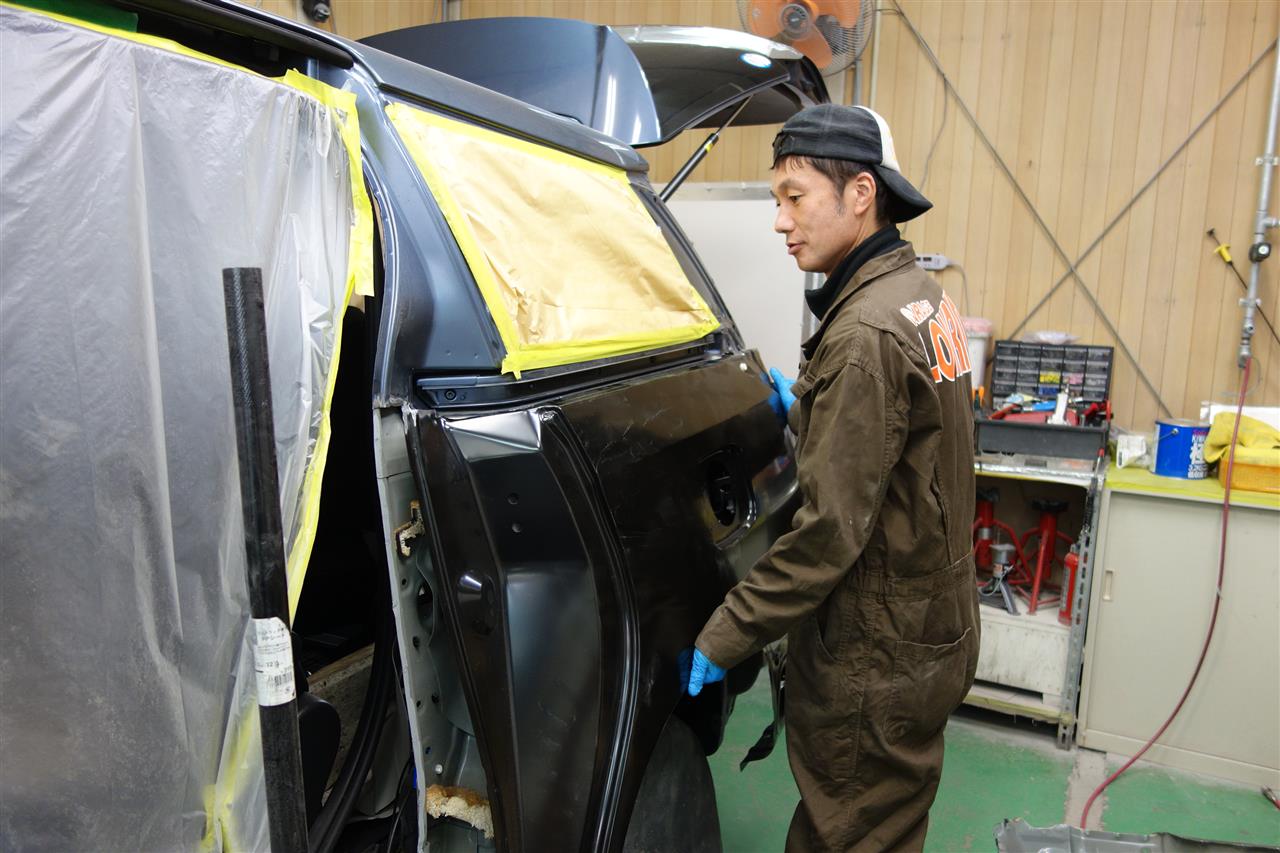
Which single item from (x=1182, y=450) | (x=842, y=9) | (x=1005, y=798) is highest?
(x=842, y=9)

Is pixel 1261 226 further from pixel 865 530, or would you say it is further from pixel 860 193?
pixel 865 530

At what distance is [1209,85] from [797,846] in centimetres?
375

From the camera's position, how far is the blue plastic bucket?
3.25m

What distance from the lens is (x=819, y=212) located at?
1819 millimetres

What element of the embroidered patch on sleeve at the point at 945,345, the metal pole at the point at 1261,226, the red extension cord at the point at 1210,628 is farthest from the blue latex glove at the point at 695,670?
the metal pole at the point at 1261,226

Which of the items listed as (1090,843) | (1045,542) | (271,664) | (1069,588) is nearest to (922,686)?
(1090,843)

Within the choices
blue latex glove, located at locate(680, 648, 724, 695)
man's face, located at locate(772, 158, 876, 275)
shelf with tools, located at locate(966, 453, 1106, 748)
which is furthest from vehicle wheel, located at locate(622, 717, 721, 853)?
shelf with tools, located at locate(966, 453, 1106, 748)

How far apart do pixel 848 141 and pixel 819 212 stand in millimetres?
157

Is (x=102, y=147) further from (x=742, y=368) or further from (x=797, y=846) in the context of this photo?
(x=797, y=846)

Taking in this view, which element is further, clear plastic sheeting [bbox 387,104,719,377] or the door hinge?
clear plastic sheeting [bbox 387,104,719,377]

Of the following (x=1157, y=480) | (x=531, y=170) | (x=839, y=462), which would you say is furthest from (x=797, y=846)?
(x=1157, y=480)

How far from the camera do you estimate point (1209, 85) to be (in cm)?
367

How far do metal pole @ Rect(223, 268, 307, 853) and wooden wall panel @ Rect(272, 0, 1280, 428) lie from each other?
3811mm

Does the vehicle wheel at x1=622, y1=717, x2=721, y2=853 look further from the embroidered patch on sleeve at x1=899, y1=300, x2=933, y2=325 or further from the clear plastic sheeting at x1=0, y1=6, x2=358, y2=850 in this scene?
the embroidered patch on sleeve at x1=899, y1=300, x2=933, y2=325
